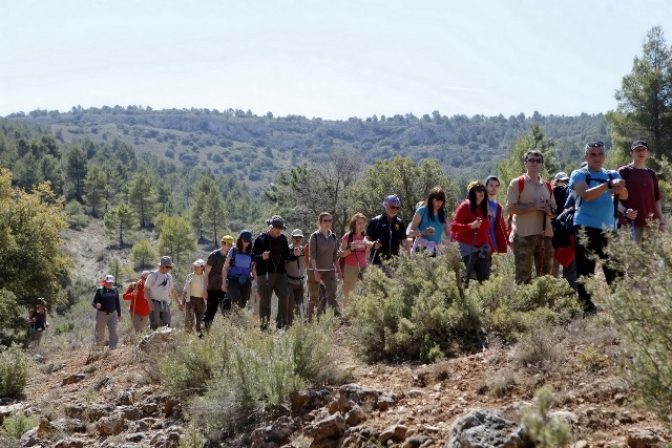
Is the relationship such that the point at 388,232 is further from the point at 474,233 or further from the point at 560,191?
the point at 560,191

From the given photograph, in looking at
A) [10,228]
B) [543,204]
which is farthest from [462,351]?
[10,228]

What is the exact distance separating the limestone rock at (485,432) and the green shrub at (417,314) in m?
1.55

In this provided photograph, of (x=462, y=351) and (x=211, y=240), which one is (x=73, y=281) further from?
(x=462, y=351)

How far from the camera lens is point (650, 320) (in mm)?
2738

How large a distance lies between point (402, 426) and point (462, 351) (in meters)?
1.46

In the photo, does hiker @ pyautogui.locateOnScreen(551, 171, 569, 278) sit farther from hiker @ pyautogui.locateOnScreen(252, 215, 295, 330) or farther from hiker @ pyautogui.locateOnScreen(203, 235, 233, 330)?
hiker @ pyautogui.locateOnScreen(203, 235, 233, 330)

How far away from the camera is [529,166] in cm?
656

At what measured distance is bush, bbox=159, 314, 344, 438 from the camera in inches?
178

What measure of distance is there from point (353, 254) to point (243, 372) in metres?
4.23

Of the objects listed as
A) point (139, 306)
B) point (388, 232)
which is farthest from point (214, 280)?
point (139, 306)

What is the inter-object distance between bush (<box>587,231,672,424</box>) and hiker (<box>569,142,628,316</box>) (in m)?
2.72

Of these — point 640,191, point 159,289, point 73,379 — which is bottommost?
point 73,379

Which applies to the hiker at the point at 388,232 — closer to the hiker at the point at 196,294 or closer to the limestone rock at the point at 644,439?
the hiker at the point at 196,294

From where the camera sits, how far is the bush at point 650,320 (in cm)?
267
